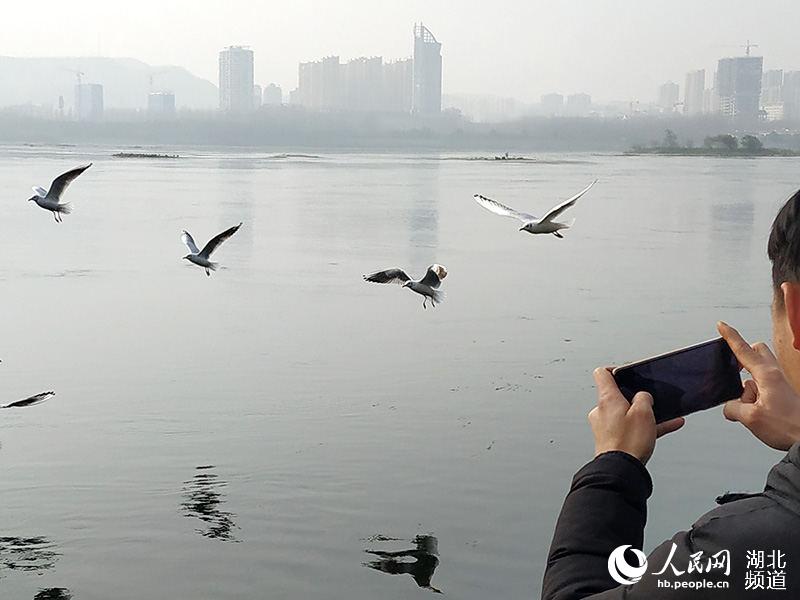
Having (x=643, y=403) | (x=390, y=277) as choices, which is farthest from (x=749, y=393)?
(x=390, y=277)

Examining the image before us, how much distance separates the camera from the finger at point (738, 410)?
5.48 ft

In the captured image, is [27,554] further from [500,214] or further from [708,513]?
[708,513]

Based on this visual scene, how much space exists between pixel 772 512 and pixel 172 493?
5.86m

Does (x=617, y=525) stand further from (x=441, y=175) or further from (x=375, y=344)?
(x=441, y=175)

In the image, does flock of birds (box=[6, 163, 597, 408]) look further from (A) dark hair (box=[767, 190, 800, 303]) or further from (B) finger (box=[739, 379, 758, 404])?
(A) dark hair (box=[767, 190, 800, 303])

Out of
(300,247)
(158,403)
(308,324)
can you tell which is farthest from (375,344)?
(300,247)

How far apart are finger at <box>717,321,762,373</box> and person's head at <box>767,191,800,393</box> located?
0.06 metres

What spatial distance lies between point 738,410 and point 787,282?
0.24m

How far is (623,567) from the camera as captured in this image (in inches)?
60.0

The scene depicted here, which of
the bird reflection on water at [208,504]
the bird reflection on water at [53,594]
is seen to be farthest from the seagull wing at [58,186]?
the bird reflection on water at [53,594]

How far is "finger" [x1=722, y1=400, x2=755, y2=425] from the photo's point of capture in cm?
167

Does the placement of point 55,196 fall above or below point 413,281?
above

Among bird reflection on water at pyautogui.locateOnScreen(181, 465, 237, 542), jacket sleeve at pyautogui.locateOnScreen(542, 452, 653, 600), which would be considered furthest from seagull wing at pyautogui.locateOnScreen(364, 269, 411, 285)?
jacket sleeve at pyautogui.locateOnScreen(542, 452, 653, 600)

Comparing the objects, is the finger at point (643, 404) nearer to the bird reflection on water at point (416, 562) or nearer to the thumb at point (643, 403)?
the thumb at point (643, 403)
